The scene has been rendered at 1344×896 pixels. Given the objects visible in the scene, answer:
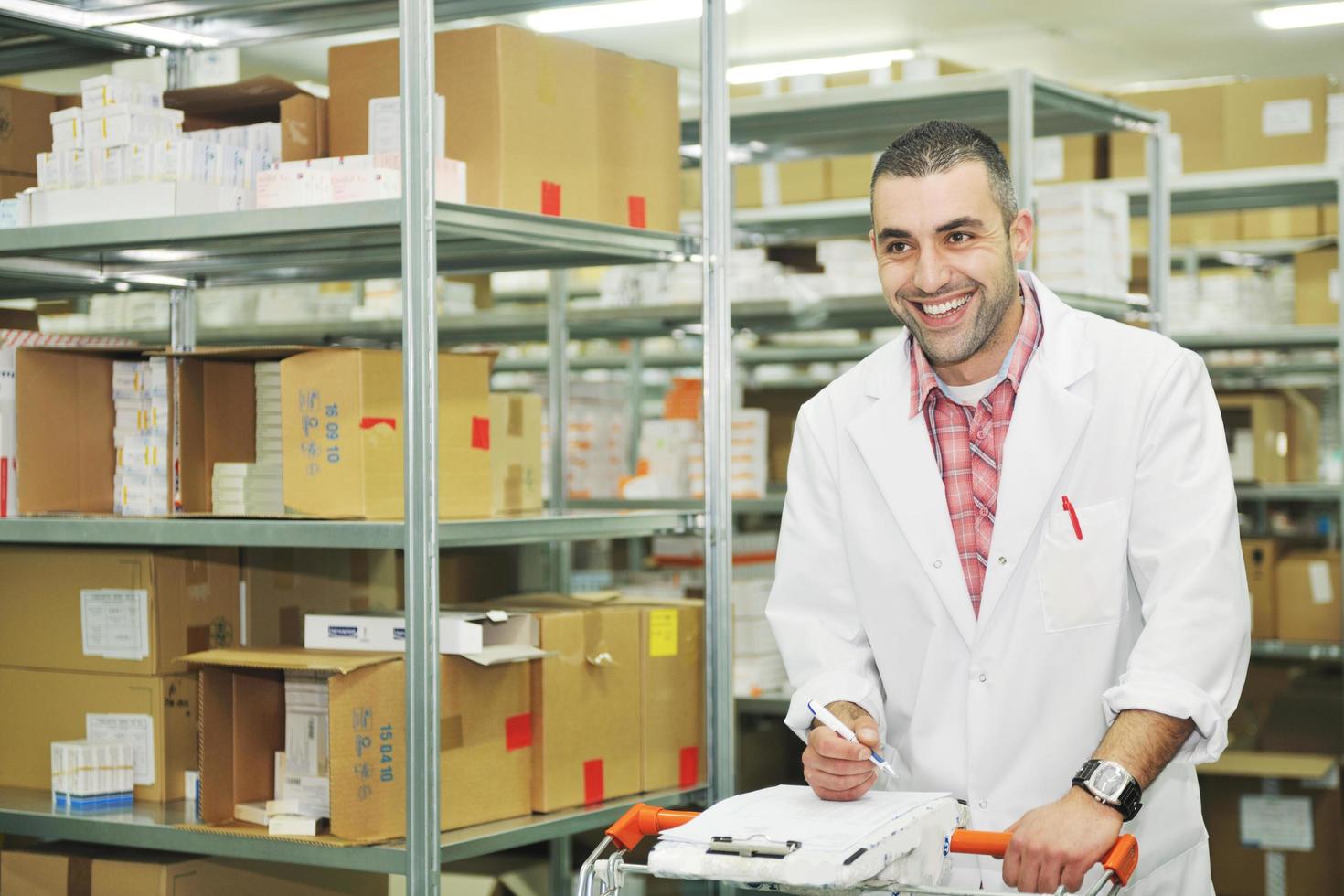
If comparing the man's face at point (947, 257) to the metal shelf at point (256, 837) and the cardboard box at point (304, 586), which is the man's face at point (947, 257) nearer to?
the metal shelf at point (256, 837)

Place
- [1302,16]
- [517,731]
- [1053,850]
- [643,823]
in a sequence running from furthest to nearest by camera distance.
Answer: [1302,16] < [517,731] < [643,823] < [1053,850]

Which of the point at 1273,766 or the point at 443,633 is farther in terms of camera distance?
the point at 1273,766

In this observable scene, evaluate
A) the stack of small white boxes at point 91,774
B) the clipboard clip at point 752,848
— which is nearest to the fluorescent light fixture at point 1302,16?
the stack of small white boxes at point 91,774

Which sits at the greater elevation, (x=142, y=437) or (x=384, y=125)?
(x=384, y=125)

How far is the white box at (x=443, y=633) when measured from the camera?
108 inches

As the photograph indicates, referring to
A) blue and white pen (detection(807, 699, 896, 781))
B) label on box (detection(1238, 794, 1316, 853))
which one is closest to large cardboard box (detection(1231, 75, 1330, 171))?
label on box (detection(1238, 794, 1316, 853))

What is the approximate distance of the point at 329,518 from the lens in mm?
2775

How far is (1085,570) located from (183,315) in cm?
251

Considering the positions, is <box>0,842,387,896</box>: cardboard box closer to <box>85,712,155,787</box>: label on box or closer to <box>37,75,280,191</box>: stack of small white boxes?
<box>85,712,155,787</box>: label on box

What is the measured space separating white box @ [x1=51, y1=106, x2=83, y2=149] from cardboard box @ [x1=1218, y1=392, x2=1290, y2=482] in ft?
14.9

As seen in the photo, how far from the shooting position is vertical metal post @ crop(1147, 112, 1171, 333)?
497cm

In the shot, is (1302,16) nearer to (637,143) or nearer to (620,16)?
(620,16)

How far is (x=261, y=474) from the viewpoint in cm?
291

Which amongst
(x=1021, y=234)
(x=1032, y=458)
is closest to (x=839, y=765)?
(x=1032, y=458)
